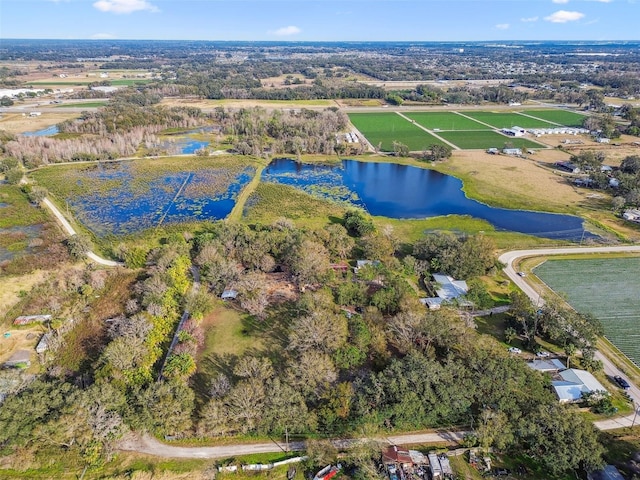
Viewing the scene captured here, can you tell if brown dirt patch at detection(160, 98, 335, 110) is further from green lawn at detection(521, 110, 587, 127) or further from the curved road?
the curved road

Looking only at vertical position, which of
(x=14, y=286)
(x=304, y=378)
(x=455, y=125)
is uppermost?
(x=455, y=125)

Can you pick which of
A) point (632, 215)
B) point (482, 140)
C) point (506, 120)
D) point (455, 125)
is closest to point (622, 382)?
point (632, 215)

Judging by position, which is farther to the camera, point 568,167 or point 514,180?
point 568,167

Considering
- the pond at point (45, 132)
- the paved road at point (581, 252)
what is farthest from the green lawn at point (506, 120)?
the pond at point (45, 132)

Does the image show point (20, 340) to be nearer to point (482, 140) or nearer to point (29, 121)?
point (482, 140)

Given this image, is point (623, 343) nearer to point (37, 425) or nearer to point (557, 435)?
point (557, 435)

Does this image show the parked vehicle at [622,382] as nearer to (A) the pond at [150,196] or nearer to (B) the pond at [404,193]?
(B) the pond at [404,193]

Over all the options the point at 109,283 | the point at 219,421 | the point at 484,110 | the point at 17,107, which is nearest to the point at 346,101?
the point at 484,110
